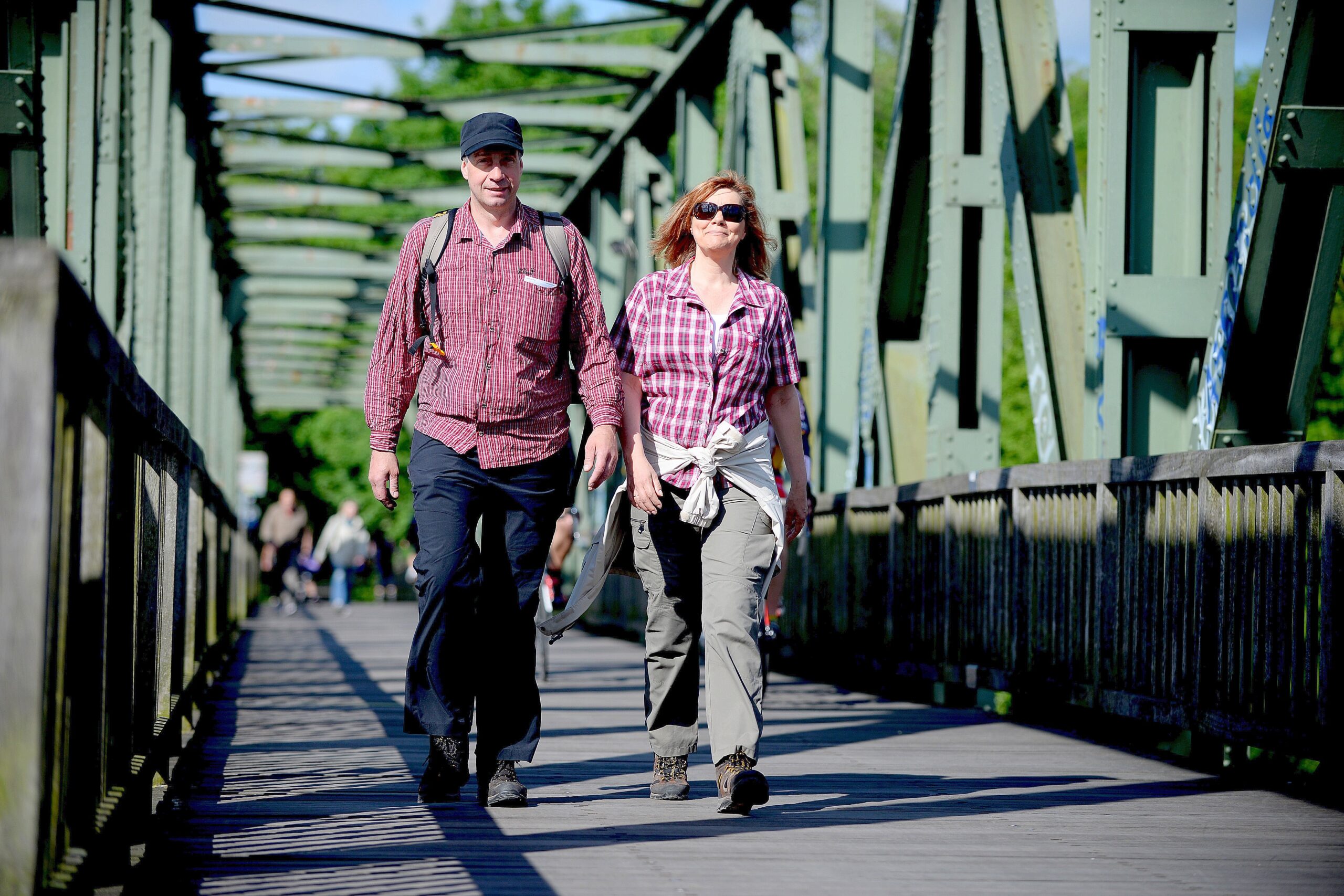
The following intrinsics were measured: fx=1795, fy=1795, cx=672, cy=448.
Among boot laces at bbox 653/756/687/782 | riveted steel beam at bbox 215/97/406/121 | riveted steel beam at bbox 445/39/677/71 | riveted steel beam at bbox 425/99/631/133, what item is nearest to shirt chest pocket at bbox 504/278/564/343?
boot laces at bbox 653/756/687/782

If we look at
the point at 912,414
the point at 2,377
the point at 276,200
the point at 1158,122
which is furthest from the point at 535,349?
the point at 276,200

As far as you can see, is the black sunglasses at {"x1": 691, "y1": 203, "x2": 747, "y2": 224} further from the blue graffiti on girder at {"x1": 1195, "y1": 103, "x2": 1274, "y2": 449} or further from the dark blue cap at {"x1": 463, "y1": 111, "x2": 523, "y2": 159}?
the blue graffiti on girder at {"x1": 1195, "y1": 103, "x2": 1274, "y2": 449}

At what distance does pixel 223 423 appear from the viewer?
28.2 m

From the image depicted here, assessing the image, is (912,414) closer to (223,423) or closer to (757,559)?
(757,559)

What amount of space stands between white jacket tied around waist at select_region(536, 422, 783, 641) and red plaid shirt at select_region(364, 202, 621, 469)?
8.7 inches

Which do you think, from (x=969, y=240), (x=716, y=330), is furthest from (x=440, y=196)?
(x=716, y=330)

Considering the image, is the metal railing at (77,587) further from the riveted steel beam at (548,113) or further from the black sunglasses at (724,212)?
the riveted steel beam at (548,113)

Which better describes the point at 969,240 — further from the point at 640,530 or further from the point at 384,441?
the point at 384,441

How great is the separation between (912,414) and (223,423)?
19.6m

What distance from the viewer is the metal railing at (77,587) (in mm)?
2443

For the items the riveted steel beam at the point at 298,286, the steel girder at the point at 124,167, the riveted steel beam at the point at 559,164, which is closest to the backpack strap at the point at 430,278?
the steel girder at the point at 124,167

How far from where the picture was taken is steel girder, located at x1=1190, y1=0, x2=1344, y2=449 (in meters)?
5.95

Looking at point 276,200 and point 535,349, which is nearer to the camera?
point 535,349

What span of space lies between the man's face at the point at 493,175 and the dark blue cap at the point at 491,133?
0.02 metres
